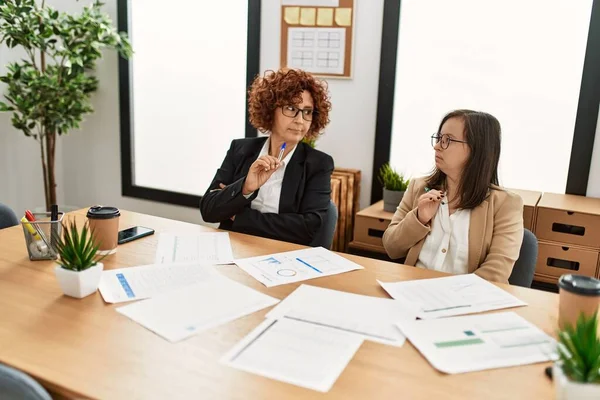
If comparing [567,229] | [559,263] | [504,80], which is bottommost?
[559,263]

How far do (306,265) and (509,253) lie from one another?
0.66 metres

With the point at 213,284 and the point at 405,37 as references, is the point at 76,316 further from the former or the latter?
the point at 405,37

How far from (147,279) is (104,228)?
0.28m

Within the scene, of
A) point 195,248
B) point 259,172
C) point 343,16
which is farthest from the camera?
point 343,16

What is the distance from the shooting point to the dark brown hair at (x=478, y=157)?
1789mm

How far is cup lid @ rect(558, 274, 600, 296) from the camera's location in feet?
3.66

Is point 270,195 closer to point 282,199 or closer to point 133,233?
point 282,199

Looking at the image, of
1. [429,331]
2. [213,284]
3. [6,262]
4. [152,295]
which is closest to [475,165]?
[429,331]

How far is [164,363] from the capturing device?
38.7 inches

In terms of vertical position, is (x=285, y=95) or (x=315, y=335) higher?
(x=285, y=95)

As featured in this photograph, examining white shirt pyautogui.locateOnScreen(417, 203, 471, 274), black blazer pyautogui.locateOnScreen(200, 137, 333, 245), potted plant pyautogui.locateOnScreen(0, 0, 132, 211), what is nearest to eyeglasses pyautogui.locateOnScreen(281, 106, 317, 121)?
black blazer pyautogui.locateOnScreen(200, 137, 333, 245)

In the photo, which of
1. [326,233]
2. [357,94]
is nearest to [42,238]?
[326,233]

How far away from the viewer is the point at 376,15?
3154mm

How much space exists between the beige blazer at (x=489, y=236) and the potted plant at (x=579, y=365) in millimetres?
893
